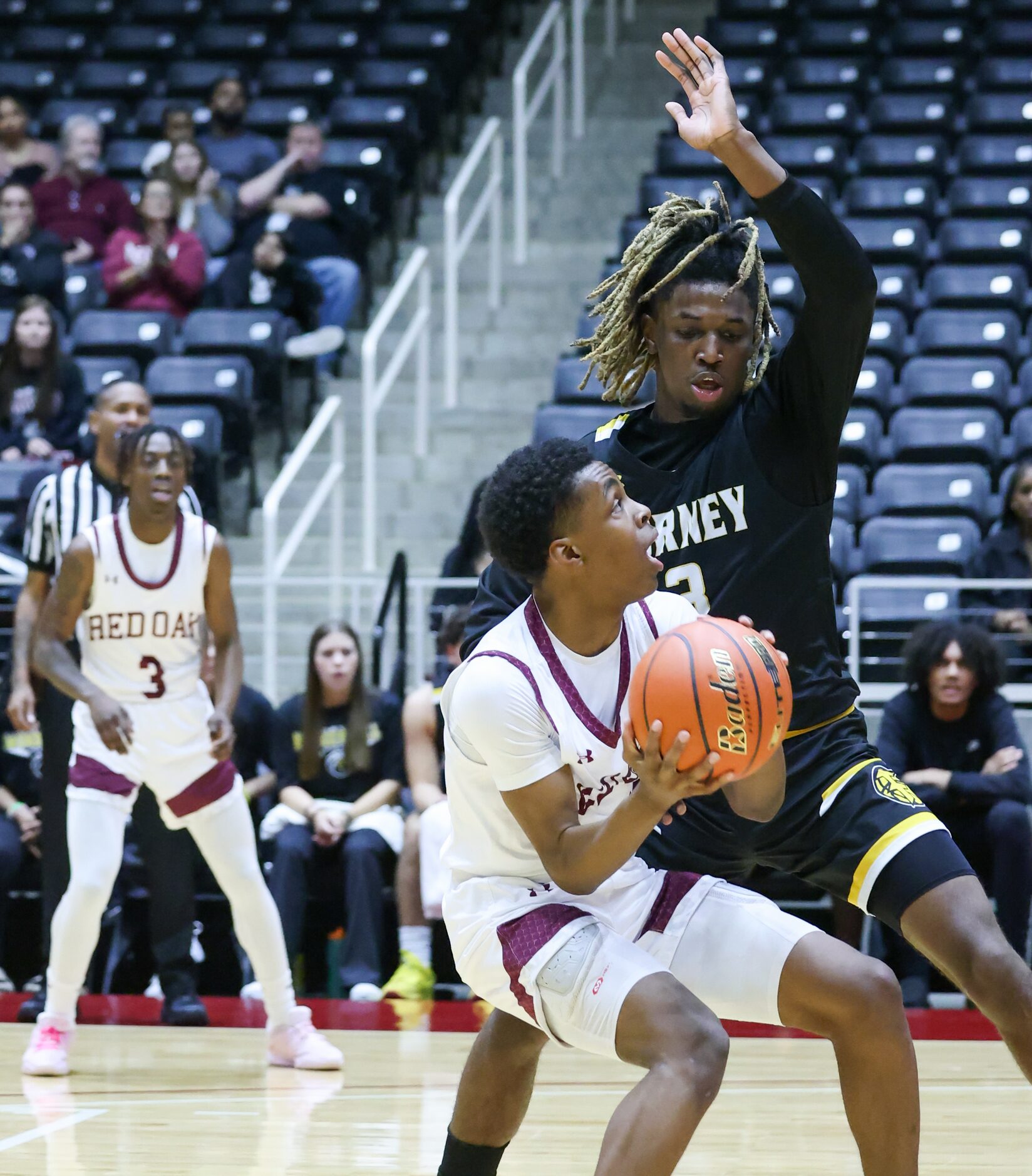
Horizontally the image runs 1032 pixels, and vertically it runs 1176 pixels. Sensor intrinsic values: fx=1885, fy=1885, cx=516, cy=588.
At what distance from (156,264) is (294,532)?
2266 millimetres

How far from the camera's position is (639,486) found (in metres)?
3.33

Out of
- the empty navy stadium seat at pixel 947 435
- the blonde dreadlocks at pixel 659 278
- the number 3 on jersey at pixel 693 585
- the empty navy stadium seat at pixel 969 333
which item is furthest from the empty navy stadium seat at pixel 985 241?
the number 3 on jersey at pixel 693 585

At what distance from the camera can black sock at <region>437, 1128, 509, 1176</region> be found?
309cm

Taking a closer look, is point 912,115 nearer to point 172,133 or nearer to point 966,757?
point 172,133

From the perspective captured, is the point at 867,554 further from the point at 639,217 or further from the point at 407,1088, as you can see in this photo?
the point at 407,1088

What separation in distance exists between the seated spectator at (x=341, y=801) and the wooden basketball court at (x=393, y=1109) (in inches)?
23.8

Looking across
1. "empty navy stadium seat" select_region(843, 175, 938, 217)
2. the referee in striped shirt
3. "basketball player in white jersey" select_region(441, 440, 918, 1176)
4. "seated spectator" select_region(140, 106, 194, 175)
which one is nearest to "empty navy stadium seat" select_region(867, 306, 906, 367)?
"empty navy stadium seat" select_region(843, 175, 938, 217)

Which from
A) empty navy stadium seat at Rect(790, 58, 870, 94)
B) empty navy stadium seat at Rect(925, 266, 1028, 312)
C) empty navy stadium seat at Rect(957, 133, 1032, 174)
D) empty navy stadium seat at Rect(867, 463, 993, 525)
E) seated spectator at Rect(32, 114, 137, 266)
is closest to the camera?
empty navy stadium seat at Rect(867, 463, 993, 525)

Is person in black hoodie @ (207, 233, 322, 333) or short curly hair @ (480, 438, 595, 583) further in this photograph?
person in black hoodie @ (207, 233, 322, 333)

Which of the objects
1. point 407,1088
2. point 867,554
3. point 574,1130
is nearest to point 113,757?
point 407,1088

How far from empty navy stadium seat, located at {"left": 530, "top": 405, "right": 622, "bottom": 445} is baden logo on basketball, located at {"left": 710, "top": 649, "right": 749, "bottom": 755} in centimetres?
536

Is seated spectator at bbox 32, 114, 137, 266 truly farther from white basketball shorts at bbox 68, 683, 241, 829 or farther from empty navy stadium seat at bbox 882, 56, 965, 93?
white basketball shorts at bbox 68, 683, 241, 829

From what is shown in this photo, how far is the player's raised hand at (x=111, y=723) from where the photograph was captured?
16.3ft

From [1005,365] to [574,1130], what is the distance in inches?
201
